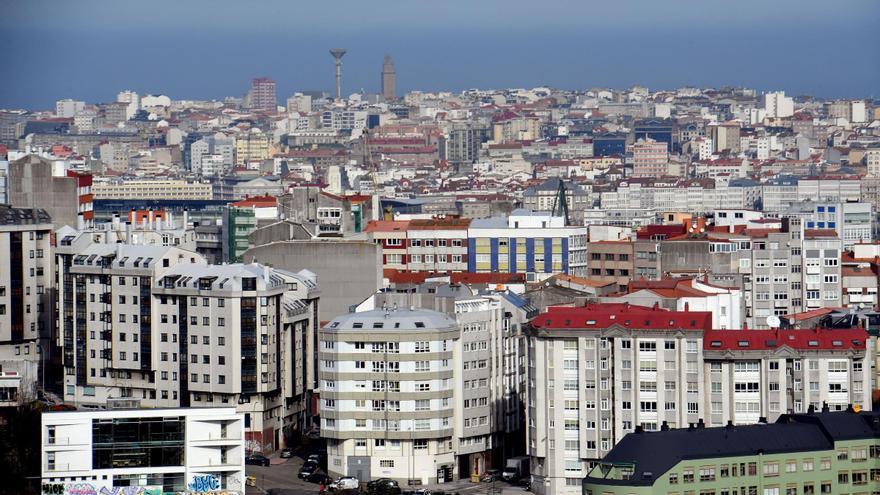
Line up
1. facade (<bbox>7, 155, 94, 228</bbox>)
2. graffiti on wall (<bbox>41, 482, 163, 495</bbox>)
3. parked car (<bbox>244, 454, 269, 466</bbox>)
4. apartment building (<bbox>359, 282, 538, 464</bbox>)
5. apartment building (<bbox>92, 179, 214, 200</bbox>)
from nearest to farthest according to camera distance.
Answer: graffiti on wall (<bbox>41, 482, 163, 495</bbox>) < apartment building (<bbox>359, 282, 538, 464</bbox>) < parked car (<bbox>244, 454, 269, 466</bbox>) < facade (<bbox>7, 155, 94, 228</bbox>) < apartment building (<bbox>92, 179, 214, 200</bbox>)

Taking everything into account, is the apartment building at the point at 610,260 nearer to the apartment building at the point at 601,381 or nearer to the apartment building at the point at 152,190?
the apartment building at the point at 601,381

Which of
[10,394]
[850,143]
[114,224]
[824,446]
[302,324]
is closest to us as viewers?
[824,446]

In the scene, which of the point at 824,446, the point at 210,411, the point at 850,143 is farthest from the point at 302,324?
the point at 850,143

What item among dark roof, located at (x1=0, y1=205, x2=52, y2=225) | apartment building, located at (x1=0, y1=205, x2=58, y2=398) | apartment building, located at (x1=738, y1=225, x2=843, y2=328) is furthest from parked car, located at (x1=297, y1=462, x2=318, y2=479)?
apartment building, located at (x1=738, y1=225, x2=843, y2=328)

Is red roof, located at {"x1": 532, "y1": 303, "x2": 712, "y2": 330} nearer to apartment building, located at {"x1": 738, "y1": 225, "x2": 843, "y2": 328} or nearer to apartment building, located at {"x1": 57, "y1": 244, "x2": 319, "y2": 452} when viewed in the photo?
apartment building, located at {"x1": 57, "y1": 244, "x2": 319, "y2": 452}

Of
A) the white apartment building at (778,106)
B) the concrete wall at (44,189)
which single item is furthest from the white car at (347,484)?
the white apartment building at (778,106)

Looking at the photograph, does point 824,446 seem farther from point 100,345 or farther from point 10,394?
point 100,345

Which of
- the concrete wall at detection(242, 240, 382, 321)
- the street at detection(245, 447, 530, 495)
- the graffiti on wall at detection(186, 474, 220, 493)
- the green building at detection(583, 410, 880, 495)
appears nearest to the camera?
the green building at detection(583, 410, 880, 495)
